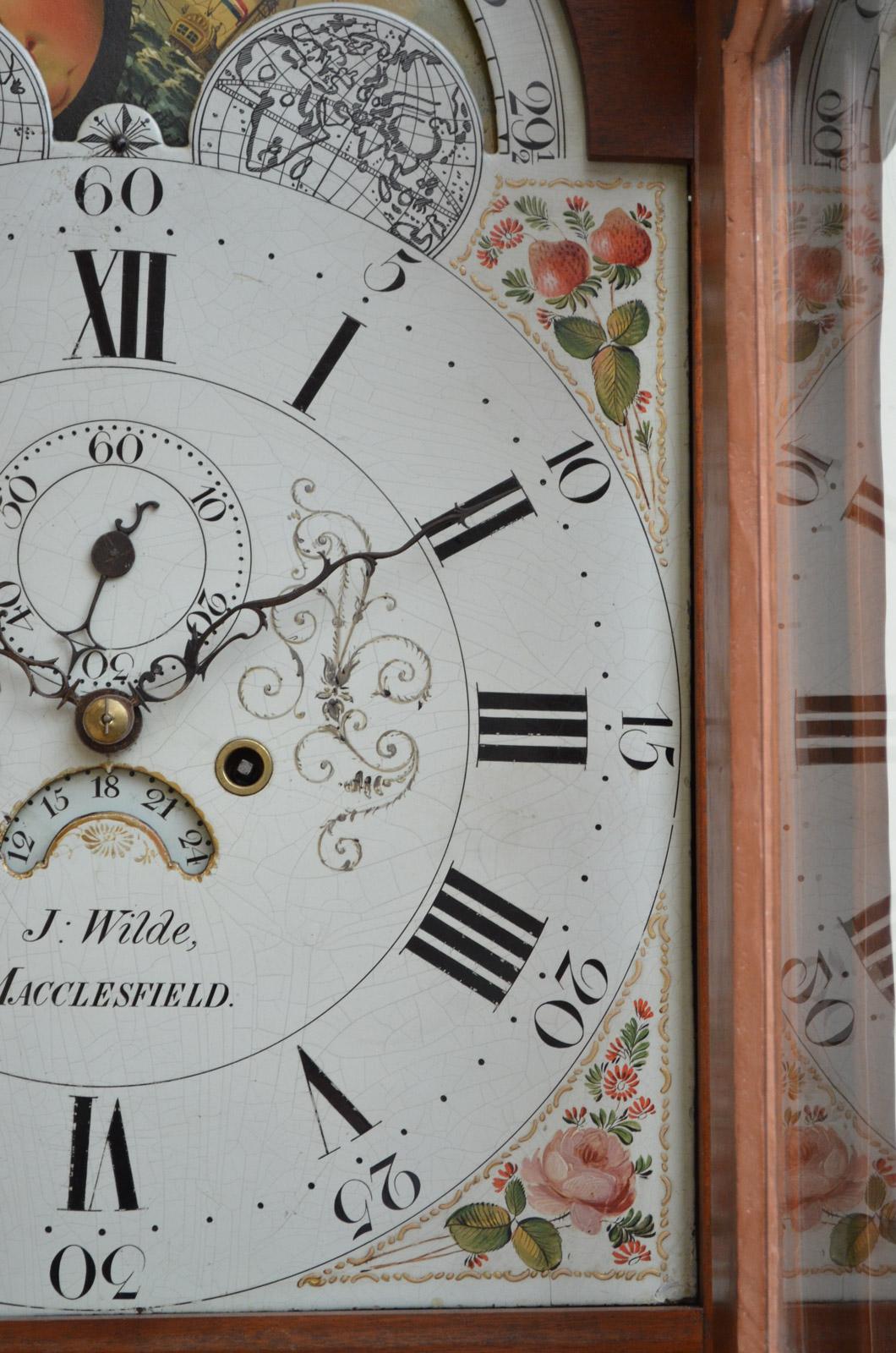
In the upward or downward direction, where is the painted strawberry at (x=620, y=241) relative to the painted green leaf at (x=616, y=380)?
upward

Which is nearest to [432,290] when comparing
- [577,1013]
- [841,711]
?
[841,711]

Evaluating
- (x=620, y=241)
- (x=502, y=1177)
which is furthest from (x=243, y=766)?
(x=620, y=241)

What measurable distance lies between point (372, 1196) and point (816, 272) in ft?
3.43

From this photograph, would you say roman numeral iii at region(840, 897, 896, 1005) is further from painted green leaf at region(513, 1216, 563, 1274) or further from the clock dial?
painted green leaf at region(513, 1216, 563, 1274)

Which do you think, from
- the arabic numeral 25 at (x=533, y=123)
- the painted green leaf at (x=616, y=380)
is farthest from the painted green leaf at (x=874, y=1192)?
the arabic numeral 25 at (x=533, y=123)

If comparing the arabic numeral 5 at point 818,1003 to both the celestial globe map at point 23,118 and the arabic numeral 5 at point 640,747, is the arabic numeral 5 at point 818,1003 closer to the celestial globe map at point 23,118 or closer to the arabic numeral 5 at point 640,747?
the arabic numeral 5 at point 640,747

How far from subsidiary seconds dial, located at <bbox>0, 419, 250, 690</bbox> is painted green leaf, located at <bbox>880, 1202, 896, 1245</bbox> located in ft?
2.91

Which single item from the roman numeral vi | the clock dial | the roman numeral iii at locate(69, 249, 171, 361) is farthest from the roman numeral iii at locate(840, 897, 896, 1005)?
the roman numeral iii at locate(69, 249, 171, 361)

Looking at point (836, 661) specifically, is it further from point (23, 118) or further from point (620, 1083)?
point (23, 118)

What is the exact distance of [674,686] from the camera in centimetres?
144

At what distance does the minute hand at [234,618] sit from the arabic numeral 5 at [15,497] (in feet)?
0.75

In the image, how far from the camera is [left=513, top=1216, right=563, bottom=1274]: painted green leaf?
136 centimetres

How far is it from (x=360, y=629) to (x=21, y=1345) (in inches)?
33.2

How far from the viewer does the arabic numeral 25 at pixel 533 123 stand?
4.83 feet
